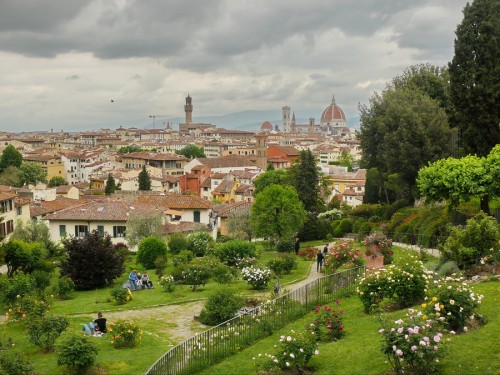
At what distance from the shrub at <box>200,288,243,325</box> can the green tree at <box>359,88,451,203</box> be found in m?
23.4

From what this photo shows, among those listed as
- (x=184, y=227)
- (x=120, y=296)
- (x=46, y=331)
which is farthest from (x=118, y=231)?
→ (x=46, y=331)

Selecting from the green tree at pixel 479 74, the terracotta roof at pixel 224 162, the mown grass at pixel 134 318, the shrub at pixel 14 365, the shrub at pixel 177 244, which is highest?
the green tree at pixel 479 74

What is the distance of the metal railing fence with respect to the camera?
1202 cm

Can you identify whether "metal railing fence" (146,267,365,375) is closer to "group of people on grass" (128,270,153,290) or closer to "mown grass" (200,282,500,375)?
"mown grass" (200,282,500,375)

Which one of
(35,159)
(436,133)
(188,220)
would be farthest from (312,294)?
(35,159)

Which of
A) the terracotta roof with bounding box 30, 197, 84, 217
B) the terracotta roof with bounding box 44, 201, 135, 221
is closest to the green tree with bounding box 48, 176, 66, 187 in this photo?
the terracotta roof with bounding box 30, 197, 84, 217

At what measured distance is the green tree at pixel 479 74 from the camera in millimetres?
31656

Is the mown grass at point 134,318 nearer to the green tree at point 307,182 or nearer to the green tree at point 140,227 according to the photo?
the green tree at point 140,227

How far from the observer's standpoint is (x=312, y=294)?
674 inches

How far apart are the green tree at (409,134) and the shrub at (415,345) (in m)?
28.1

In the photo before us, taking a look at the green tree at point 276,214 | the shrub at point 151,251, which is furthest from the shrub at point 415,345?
the green tree at point 276,214

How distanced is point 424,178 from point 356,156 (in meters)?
→ 143

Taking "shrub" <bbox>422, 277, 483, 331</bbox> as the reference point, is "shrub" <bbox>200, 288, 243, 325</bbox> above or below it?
below

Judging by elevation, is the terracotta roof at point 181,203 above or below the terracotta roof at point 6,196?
below
